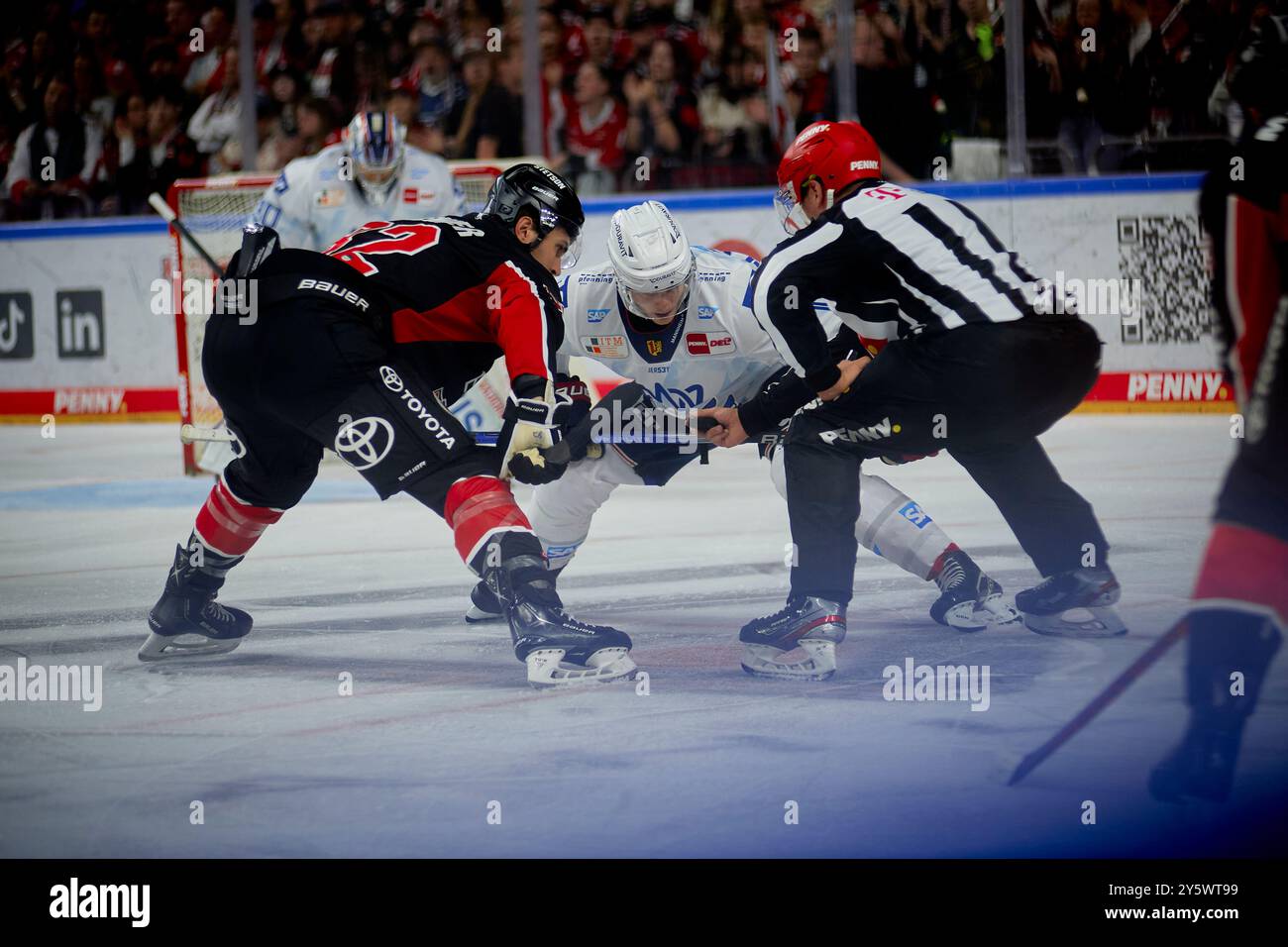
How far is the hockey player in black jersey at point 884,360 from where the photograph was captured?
11.3 feet

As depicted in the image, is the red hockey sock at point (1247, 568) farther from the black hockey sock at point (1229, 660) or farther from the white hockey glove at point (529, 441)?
the white hockey glove at point (529, 441)

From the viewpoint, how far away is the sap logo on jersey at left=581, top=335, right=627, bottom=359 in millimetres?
3955

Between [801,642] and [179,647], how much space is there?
1496mm

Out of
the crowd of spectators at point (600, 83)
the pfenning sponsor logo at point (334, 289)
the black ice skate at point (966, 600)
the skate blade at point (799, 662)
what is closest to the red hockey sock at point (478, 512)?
the pfenning sponsor logo at point (334, 289)

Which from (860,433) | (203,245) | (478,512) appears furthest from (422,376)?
(203,245)

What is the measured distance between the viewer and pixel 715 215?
28.9 feet

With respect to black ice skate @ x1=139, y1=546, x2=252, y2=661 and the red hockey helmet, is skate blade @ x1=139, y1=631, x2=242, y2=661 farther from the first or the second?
the red hockey helmet

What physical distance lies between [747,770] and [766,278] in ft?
3.87

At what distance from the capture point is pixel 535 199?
3.60 m

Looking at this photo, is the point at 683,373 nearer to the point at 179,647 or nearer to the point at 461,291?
the point at 461,291

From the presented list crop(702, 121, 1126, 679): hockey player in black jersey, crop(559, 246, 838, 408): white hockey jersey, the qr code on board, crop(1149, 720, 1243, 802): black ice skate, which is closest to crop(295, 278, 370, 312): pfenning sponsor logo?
crop(559, 246, 838, 408): white hockey jersey

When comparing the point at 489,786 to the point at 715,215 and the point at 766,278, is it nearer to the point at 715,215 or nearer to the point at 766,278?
the point at 766,278

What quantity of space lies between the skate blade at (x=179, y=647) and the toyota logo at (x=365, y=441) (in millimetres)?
741
